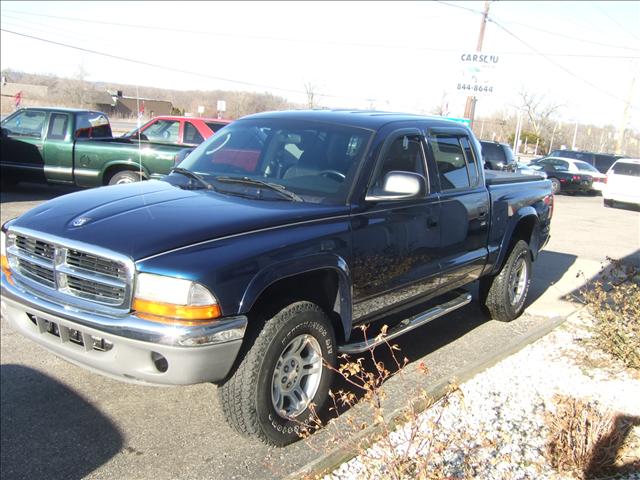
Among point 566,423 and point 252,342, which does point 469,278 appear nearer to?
point 566,423

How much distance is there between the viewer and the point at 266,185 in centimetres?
393

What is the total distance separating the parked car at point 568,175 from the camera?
21.7m

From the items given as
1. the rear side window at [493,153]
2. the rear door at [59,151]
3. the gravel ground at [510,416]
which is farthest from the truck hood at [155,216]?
the rear side window at [493,153]

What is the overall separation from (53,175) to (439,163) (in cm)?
932

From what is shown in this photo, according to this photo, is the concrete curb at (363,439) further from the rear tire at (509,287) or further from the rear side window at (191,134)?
the rear side window at (191,134)

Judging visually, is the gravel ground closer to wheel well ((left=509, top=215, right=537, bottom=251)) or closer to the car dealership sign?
wheel well ((left=509, top=215, right=537, bottom=251))

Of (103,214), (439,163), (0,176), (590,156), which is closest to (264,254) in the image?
(103,214)

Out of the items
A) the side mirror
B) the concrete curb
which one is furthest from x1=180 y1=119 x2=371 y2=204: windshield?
the concrete curb

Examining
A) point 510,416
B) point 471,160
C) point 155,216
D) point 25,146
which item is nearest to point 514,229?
point 471,160

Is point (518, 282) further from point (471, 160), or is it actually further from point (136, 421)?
point (136, 421)

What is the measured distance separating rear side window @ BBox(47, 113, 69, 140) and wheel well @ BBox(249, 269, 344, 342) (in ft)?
32.0

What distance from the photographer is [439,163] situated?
476cm

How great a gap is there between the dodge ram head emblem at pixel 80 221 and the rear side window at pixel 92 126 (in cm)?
920

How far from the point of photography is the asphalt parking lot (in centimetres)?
326
